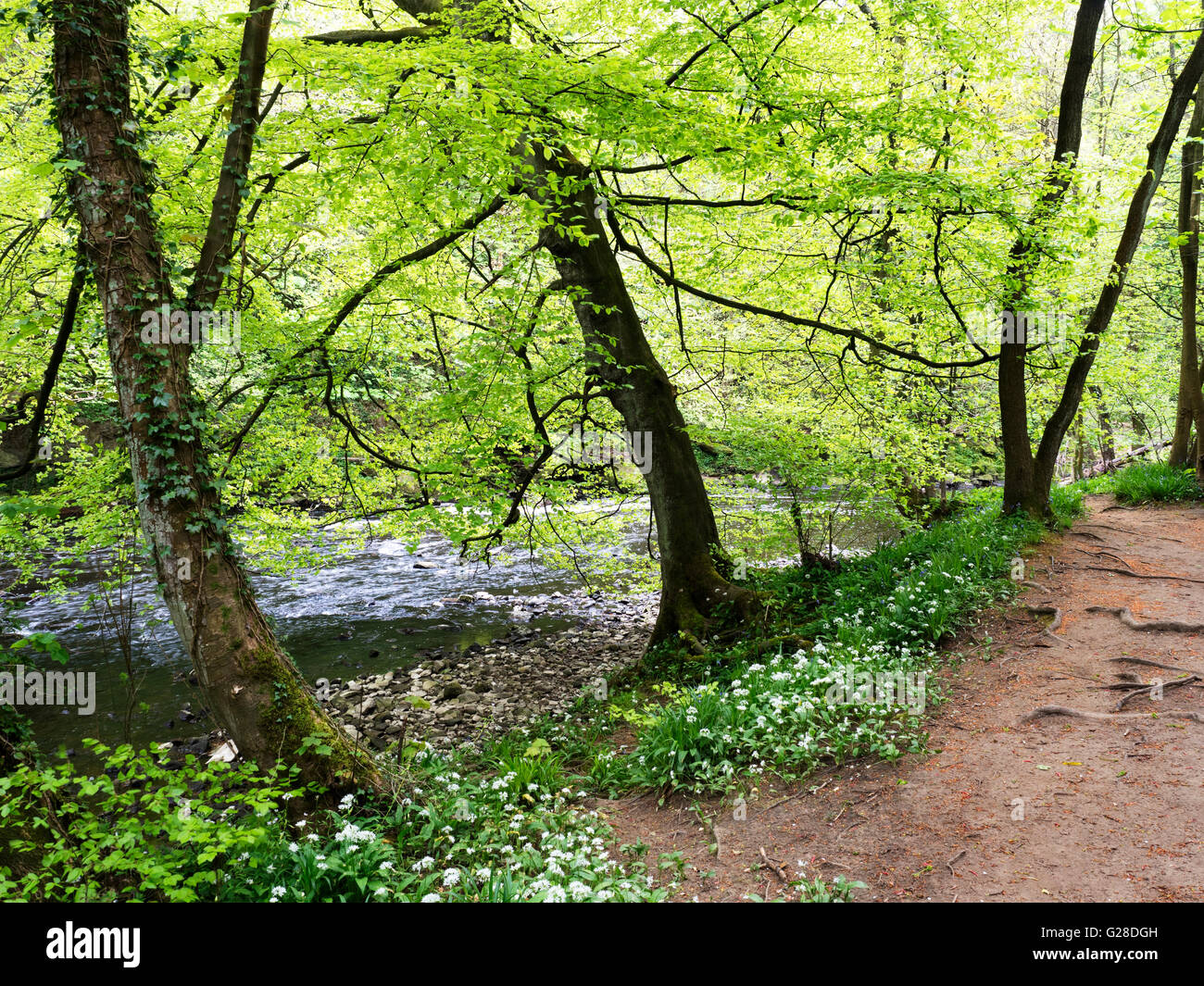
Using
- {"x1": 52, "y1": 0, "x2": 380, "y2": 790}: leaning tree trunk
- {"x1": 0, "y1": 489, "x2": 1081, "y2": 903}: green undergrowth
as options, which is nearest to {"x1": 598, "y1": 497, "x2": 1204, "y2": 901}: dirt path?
{"x1": 0, "y1": 489, "x2": 1081, "y2": 903}: green undergrowth

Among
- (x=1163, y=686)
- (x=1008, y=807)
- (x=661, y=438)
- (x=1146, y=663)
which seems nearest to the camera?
(x=1008, y=807)

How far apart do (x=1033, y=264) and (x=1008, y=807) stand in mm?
6138

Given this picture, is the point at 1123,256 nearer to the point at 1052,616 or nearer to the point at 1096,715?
the point at 1052,616

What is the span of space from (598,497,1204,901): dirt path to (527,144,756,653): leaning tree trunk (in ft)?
9.89

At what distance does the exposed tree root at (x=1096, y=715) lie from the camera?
4.74 meters

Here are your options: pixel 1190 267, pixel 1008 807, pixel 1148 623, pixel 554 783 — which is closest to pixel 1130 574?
pixel 1148 623

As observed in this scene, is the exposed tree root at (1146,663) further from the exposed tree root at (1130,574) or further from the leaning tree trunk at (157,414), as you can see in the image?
the leaning tree trunk at (157,414)

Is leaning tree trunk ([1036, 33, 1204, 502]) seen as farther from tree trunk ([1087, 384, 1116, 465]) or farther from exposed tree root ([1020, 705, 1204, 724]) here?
tree trunk ([1087, 384, 1116, 465])

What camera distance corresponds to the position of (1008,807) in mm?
Answer: 4027

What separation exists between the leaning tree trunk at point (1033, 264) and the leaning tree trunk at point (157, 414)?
Result: 7.89 meters

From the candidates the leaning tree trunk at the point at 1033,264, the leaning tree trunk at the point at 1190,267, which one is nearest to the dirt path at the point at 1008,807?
the leaning tree trunk at the point at 1033,264
